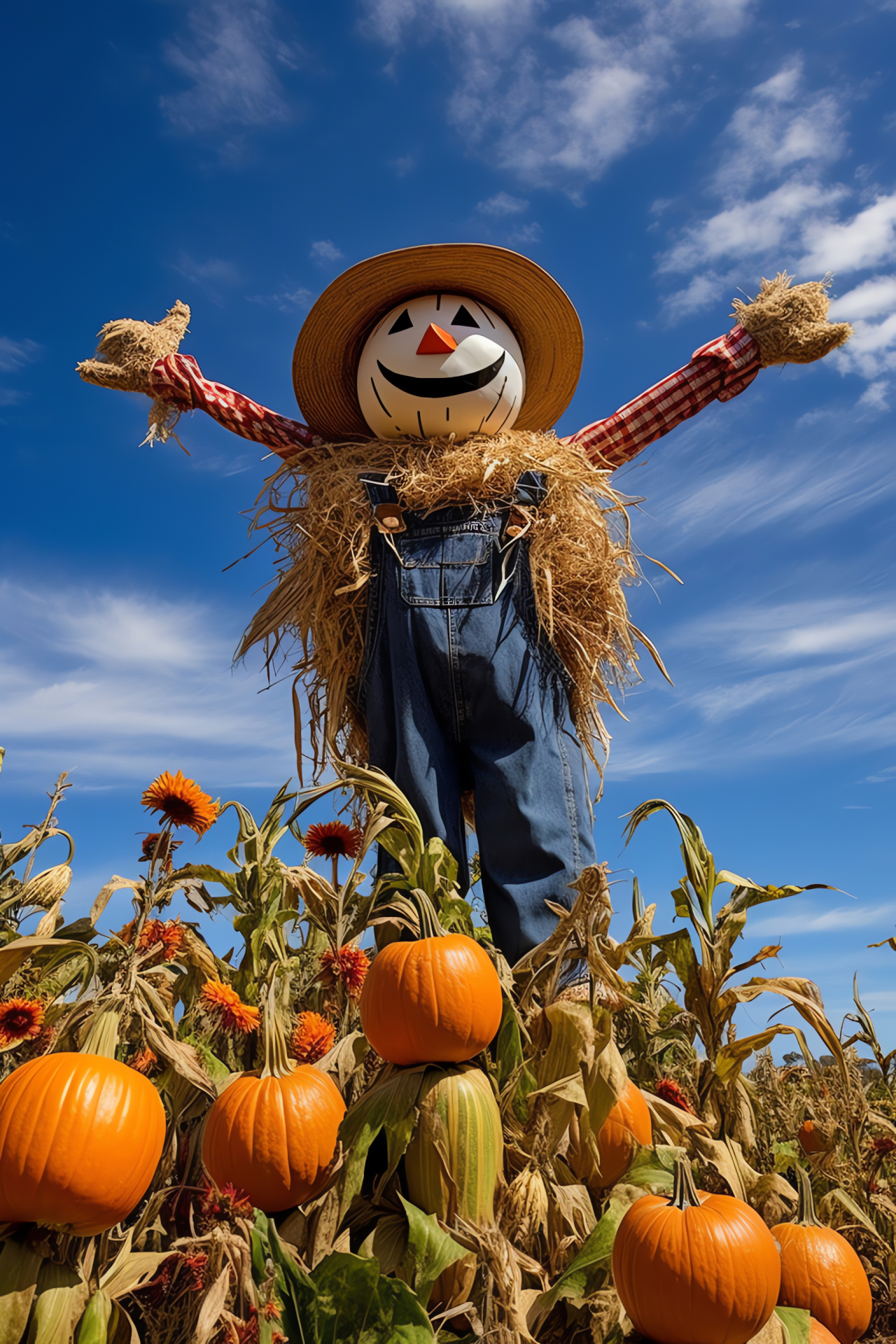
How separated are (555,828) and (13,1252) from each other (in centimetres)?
147

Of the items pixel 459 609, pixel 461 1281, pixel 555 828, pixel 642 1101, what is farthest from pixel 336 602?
pixel 461 1281

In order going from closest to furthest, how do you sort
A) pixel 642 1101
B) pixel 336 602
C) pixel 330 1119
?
pixel 330 1119 < pixel 642 1101 < pixel 336 602

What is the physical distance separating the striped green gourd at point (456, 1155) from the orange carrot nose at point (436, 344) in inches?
77.6

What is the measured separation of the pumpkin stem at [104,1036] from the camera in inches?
42.1

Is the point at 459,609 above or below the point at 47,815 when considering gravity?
above

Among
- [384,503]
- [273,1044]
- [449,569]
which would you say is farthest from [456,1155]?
[384,503]

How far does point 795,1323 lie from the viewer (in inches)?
47.4

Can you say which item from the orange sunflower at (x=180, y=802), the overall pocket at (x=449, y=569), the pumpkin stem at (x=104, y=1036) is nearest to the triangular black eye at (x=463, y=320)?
the overall pocket at (x=449, y=569)

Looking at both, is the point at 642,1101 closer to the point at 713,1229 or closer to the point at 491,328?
the point at 713,1229

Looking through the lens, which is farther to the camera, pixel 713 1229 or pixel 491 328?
pixel 491 328

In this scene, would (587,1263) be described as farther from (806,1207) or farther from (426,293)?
(426,293)

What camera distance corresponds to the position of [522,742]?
233cm

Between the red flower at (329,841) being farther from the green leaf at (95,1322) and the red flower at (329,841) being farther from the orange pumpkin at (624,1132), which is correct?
the green leaf at (95,1322)

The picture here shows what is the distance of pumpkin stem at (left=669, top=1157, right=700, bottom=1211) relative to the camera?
113 cm
